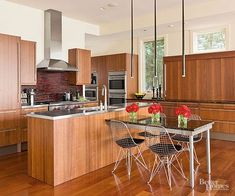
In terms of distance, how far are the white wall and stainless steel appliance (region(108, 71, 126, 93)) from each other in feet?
4.53

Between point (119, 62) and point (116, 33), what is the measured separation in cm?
89

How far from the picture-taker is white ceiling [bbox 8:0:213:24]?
17.8 ft

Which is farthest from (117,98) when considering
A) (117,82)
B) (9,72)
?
(9,72)

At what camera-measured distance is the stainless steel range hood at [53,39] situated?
5969mm

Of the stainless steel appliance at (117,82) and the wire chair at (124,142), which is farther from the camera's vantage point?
the stainless steel appliance at (117,82)

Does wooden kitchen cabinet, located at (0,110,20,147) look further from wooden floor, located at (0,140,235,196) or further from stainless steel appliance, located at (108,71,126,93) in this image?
stainless steel appliance, located at (108,71,126,93)

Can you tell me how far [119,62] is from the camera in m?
7.49

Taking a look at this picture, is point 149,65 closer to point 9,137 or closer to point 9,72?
point 9,72

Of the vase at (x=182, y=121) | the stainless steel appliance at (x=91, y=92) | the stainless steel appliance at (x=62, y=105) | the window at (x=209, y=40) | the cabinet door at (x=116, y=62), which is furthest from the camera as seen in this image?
the stainless steel appliance at (x=91, y=92)

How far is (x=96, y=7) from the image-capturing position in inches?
229

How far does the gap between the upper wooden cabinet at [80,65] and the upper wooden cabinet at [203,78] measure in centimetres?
228

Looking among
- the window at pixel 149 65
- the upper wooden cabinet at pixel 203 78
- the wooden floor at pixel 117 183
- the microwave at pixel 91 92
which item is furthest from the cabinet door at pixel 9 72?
the window at pixel 149 65

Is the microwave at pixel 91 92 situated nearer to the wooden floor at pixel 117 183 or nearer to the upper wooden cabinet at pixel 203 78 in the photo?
the upper wooden cabinet at pixel 203 78

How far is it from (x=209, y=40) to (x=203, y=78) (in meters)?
1.15
